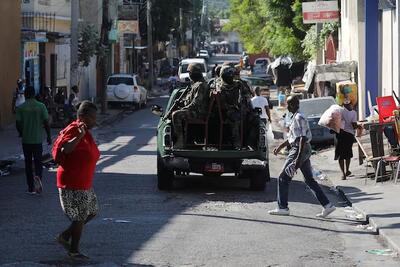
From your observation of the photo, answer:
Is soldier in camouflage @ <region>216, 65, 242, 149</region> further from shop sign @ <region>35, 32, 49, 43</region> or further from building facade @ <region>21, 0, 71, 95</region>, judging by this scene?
building facade @ <region>21, 0, 71, 95</region>

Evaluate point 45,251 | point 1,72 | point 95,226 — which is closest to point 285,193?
point 95,226

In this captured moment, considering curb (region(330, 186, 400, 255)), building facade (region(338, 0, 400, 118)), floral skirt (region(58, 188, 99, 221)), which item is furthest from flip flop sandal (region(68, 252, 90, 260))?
building facade (region(338, 0, 400, 118))

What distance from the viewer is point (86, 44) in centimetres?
4362

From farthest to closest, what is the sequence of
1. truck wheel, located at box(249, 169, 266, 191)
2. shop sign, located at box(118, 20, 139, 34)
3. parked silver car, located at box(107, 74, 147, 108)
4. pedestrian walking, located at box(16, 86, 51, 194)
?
shop sign, located at box(118, 20, 139, 34), parked silver car, located at box(107, 74, 147, 108), truck wheel, located at box(249, 169, 266, 191), pedestrian walking, located at box(16, 86, 51, 194)

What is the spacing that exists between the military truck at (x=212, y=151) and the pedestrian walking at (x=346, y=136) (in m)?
2.76

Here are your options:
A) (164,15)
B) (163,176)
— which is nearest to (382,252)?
(163,176)

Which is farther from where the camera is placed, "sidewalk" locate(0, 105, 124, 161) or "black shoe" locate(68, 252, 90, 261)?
"sidewalk" locate(0, 105, 124, 161)

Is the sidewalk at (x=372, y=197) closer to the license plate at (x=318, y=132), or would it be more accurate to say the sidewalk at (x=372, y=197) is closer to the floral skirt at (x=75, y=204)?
the license plate at (x=318, y=132)

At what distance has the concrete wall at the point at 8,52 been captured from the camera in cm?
3148

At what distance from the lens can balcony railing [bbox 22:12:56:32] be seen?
117 ft

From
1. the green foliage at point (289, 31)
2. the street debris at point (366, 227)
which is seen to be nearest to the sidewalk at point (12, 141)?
the green foliage at point (289, 31)

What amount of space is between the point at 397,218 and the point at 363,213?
864 mm

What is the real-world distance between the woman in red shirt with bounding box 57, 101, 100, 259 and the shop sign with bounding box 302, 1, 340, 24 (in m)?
25.8

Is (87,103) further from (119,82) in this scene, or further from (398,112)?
(119,82)
